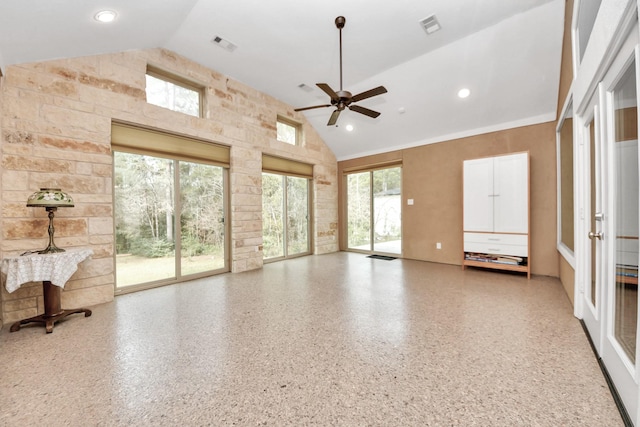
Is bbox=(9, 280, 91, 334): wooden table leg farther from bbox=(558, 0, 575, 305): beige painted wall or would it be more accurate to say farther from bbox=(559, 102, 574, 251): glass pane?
bbox=(559, 102, 574, 251): glass pane

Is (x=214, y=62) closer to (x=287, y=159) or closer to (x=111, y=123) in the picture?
(x=111, y=123)

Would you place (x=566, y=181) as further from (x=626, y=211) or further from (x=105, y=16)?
(x=105, y=16)

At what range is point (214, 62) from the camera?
4246 millimetres

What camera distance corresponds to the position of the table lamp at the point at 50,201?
2.55 m

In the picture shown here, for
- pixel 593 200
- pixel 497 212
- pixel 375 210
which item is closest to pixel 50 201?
pixel 593 200

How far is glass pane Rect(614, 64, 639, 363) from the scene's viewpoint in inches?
58.0

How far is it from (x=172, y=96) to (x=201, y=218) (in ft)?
6.26

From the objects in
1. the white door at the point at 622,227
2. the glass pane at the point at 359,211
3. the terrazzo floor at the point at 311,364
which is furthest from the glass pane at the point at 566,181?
the glass pane at the point at 359,211

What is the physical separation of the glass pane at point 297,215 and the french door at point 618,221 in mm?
4939

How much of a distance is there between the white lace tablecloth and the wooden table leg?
16cm

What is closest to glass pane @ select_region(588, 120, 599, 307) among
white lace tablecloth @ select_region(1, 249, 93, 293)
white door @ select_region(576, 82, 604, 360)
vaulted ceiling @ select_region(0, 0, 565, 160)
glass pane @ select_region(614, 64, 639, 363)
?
white door @ select_region(576, 82, 604, 360)

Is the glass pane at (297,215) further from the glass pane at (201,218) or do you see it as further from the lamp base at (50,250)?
the lamp base at (50,250)

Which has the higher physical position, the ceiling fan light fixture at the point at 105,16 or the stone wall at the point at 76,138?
the ceiling fan light fixture at the point at 105,16

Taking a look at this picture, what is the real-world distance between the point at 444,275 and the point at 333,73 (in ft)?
12.4
